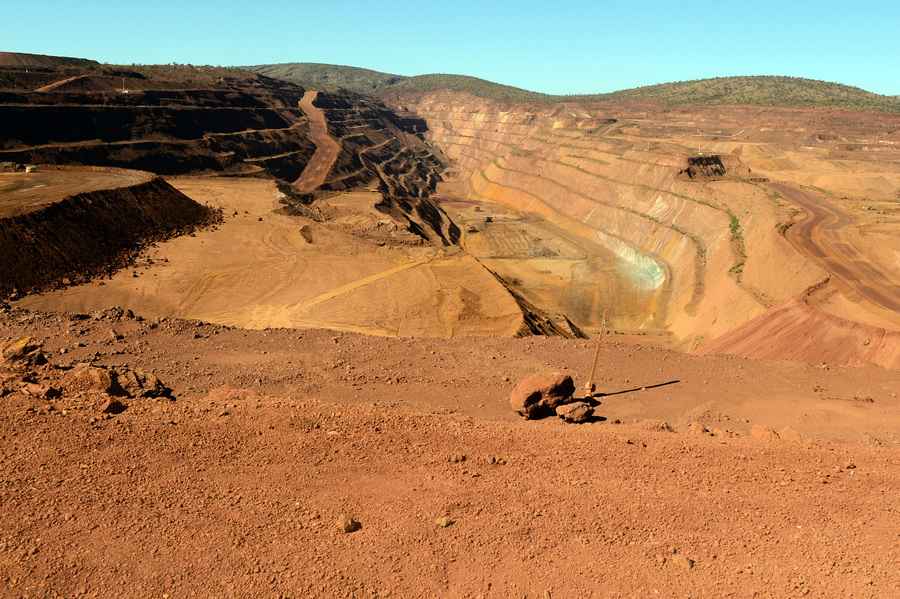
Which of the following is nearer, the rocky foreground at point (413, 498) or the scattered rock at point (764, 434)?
the rocky foreground at point (413, 498)

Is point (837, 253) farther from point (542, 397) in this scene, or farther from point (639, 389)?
point (542, 397)

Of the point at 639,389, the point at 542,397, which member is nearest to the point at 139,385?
the point at 542,397

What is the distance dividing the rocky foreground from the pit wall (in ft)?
91.2

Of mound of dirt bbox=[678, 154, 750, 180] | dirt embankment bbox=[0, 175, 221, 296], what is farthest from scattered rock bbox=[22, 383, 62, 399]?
mound of dirt bbox=[678, 154, 750, 180]

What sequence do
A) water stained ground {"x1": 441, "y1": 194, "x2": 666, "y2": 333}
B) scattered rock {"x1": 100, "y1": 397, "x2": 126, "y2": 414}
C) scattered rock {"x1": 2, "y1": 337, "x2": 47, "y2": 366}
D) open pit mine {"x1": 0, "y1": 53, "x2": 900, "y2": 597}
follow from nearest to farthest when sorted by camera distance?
open pit mine {"x1": 0, "y1": 53, "x2": 900, "y2": 597}
scattered rock {"x1": 100, "y1": 397, "x2": 126, "y2": 414}
scattered rock {"x1": 2, "y1": 337, "x2": 47, "y2": 366}
water stained ground {"x1": 441, "y1": 194, "x2": 666, "y2": 333}

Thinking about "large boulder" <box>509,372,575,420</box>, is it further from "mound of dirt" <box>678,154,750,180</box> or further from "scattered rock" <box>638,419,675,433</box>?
"mound of dirt" <box>678,154,750,180</box>

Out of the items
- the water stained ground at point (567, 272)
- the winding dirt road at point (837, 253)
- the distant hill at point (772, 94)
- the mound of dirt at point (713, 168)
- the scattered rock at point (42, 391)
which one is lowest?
the water stained ground at point (567, 272)

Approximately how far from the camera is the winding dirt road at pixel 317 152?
267 ft

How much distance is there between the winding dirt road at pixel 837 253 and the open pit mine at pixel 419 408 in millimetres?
323

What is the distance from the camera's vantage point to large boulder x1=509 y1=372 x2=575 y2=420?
51.1ft

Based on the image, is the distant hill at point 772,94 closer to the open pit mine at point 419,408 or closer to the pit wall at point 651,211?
the pit wall at point 651,211

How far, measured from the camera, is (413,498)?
35.6 ft

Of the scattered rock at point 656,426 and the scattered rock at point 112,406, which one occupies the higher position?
the scattered rock at point 112,406

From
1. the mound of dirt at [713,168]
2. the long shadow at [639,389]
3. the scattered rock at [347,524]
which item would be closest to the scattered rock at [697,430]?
the long shadow at [639,389]
